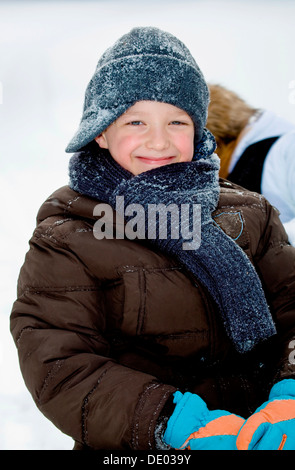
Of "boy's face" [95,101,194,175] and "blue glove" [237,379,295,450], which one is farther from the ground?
"boy's face" [95,101,194,175]

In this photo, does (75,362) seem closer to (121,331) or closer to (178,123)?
(121,331)

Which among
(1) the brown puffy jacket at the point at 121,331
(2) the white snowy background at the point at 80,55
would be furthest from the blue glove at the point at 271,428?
(2) the white snowy background at the point at 80,55

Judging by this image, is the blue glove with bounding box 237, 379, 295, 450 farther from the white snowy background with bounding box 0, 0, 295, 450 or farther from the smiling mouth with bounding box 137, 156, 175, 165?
the white snowy background with bounding box 0, 0, 295, 450

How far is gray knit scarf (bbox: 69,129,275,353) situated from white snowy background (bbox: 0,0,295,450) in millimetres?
1963

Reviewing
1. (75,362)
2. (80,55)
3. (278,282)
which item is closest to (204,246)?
(278,282)

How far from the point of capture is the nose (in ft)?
3.32

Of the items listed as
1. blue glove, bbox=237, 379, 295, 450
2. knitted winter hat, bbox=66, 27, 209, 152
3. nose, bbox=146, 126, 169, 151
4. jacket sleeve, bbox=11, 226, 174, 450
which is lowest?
blue glove, bbox=237, 379, 295, 450

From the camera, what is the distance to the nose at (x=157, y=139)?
1.01 meters

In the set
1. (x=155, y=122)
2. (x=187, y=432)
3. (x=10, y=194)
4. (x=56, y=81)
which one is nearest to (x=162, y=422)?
(x=187, y=432)

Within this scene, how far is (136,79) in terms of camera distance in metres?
1.01

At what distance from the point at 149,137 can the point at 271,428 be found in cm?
62

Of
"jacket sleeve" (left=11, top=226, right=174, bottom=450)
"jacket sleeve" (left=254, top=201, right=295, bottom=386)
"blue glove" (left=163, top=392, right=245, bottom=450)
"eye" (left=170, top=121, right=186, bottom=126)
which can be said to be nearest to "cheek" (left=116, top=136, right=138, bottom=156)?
"eye" (left=170, top=121, right=186, bottom=126)

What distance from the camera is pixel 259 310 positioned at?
970 mm

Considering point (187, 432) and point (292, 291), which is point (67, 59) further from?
point (187, 432)
